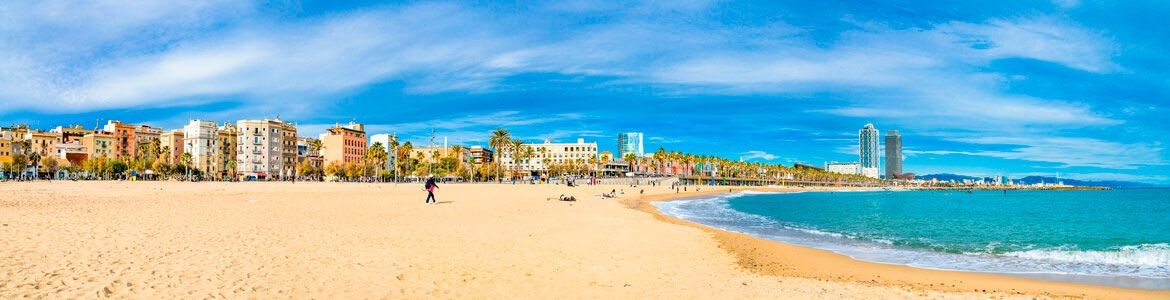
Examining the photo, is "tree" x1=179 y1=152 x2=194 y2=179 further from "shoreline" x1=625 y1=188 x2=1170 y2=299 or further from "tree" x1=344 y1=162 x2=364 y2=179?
"shoreline" x1=625 y1=188 x2=1170 y2=299

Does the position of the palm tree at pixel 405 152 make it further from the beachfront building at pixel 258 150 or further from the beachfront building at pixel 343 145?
the beachfront building at pixel 258 150

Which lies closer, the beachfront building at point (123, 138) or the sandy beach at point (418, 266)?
the sandy beach at point (418, 266)

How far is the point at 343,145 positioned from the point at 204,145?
28.2 m

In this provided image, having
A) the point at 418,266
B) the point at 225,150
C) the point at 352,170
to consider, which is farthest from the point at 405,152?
the point at 418,266

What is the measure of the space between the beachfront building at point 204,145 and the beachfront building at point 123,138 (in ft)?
67.7

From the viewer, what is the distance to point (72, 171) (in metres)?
134

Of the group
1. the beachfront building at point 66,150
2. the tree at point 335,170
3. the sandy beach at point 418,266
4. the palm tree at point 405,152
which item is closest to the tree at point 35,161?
the beachfront building at point 66,150

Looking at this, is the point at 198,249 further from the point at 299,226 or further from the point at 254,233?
the point at 299,226

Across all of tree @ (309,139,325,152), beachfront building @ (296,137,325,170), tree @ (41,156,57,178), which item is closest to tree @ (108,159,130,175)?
tree @ (41,156,57,178)

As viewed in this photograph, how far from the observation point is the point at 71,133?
15588 centimetres

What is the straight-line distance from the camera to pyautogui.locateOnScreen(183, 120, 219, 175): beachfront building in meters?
142

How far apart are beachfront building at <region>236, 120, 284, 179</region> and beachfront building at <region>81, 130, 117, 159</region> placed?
34.2m

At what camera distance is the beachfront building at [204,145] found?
465 ft


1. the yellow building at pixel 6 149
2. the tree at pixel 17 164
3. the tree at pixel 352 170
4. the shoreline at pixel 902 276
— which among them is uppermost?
the yellow building at pixel 6 149
